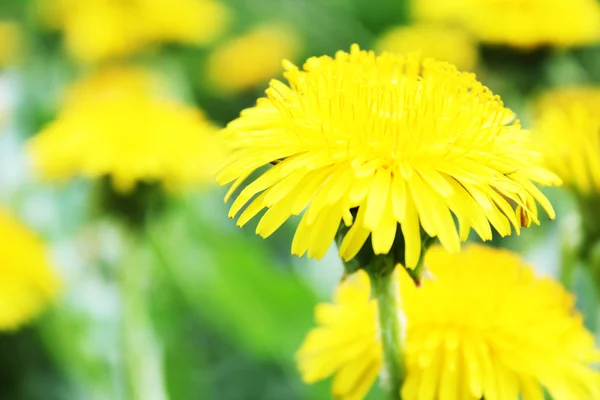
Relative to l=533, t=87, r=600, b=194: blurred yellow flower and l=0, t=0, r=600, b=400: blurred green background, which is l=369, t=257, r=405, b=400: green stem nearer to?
l=533, t=87, r=600, b=194: blurred yellow flower

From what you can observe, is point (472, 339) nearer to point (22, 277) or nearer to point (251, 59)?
point (22, 277)

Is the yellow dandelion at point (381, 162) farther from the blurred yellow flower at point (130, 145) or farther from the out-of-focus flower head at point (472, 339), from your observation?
the blurred yellow flower at point (130, 145)

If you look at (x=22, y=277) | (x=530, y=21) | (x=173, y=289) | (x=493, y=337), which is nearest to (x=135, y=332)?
(x=22, y=277)

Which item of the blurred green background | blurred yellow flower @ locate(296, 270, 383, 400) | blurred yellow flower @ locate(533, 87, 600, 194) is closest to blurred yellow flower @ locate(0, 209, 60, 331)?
the blurred green background

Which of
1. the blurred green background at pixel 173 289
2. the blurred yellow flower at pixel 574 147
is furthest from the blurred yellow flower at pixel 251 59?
the blurred yellow flower at pixel 574 147

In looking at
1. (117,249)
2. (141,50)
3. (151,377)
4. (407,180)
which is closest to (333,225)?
(407,180)

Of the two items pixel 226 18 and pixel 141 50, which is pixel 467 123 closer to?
pixel 141 50
